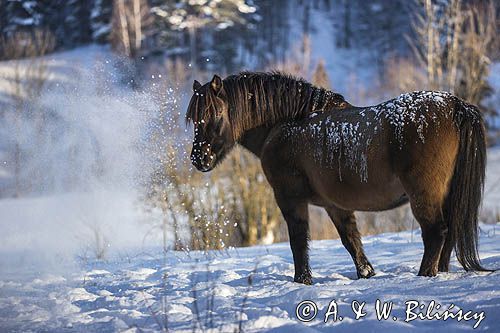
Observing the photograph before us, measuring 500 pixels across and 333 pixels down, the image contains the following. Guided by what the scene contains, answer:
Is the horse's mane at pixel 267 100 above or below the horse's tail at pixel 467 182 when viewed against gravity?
above

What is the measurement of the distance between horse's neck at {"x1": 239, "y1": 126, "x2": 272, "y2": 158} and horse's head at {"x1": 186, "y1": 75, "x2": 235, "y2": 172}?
25 cm

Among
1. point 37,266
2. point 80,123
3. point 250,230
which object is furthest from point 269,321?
point 250,230

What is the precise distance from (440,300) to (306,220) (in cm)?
193

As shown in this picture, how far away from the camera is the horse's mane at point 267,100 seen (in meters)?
5.50

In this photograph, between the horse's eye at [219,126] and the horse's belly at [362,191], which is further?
the horse's eye at [219,126]

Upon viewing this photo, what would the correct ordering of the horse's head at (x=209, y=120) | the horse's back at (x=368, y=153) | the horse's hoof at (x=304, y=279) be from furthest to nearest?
the horse's head at (x=209, y=120)
the horse's hoof at (x=304, y=279)
the horse's back at (x=368, y=153)

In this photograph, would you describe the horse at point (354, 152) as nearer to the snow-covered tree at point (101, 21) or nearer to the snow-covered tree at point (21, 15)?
the snow-covered tree at point (21, 15)

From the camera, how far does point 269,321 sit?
3256 mm

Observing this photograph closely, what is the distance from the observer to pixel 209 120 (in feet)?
17.9

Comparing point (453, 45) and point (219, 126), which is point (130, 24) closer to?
point (453, 45)

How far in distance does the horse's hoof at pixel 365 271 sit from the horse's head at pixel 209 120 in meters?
1.89

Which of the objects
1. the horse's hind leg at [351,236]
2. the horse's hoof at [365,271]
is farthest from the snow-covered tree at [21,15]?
the horse's hoof at [365,271]

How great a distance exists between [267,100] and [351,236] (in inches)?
66.7

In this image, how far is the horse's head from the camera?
541cm
